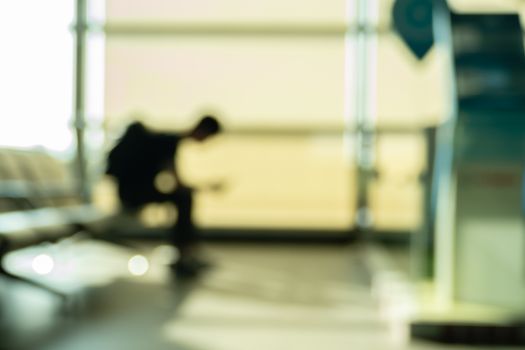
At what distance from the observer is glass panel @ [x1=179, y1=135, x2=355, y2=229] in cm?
608

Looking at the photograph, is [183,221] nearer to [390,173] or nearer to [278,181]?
[278,181]

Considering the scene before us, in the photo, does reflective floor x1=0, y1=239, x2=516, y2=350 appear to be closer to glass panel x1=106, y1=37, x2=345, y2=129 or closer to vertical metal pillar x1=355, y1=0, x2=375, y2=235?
vertical metal pillar x1=355, y1=0, x2=375, y2=235

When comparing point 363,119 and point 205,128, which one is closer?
point 205,128

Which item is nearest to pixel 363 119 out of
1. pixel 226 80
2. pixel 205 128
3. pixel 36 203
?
pixel 226 80

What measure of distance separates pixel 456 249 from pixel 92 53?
15.3 ft

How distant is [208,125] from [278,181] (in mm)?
2486

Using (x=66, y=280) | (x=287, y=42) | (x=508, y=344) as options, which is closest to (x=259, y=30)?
(x=287, y=42)

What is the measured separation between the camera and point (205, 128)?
385 centimetres

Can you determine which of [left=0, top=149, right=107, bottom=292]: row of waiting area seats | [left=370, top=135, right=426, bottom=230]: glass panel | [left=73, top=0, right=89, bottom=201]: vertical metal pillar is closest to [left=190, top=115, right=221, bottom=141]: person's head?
[left=0, top=149, right=107, bottom=292]: row of waiting area seats

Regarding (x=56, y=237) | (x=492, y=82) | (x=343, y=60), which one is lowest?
(x=56, y=237)

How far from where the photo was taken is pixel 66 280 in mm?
3586

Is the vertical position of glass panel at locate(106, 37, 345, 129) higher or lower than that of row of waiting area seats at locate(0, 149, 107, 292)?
higher

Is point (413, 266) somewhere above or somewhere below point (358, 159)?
below

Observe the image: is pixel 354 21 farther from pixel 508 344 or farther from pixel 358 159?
pixel 508 344
